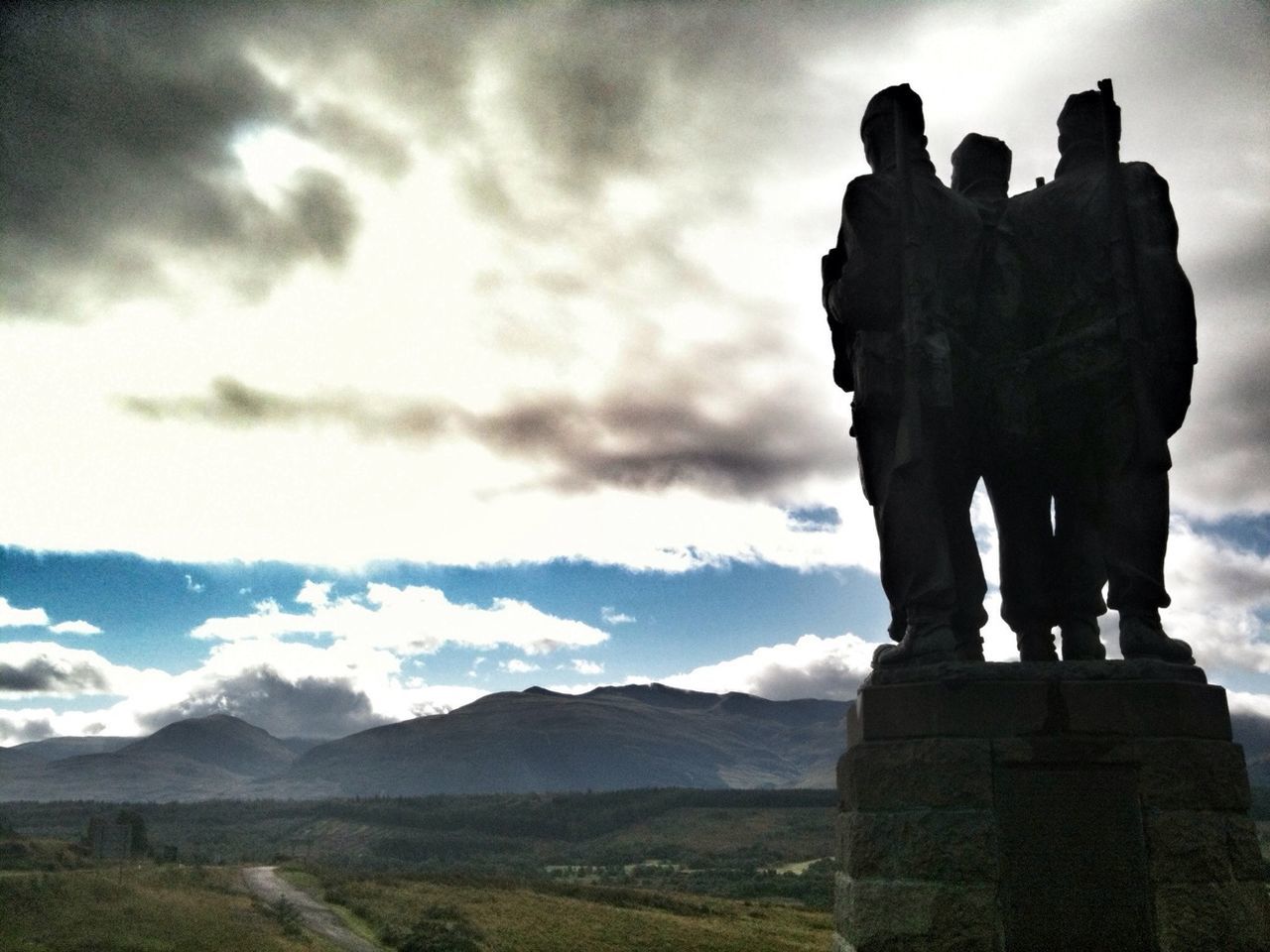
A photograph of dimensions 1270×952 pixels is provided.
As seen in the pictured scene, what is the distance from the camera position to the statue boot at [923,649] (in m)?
5.98

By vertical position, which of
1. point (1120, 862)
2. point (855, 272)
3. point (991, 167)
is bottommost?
point (1120, 862)

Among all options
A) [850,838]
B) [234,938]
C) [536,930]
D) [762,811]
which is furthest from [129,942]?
[762,811]

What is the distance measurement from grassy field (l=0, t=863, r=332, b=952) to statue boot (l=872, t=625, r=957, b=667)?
3087cm

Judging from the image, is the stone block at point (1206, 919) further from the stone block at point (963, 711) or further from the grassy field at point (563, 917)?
the grassy field at point (563, 917)

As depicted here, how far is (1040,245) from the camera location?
22.0 ft

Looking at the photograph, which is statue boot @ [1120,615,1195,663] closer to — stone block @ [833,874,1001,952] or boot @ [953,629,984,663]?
boot @ [953,629,984,663]

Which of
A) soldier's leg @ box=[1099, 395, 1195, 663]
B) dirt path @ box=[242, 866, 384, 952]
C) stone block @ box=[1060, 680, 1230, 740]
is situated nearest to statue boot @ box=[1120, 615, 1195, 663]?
soldier's leg @ box=[1099, 395, 1195, 663]

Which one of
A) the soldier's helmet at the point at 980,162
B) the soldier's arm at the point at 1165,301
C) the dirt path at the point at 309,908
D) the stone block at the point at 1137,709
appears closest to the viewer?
the stone block at the point at 1137,709

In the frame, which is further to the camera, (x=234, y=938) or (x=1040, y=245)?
(x=234, y=938)

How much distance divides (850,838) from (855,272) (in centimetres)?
345

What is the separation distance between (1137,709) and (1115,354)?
7.15 ft

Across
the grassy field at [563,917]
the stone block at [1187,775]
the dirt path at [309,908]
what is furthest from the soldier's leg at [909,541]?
the dirt path at [309,908]

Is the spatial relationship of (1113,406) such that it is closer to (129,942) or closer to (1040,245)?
(1040,245)

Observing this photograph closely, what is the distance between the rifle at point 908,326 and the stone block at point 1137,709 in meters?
1.65
